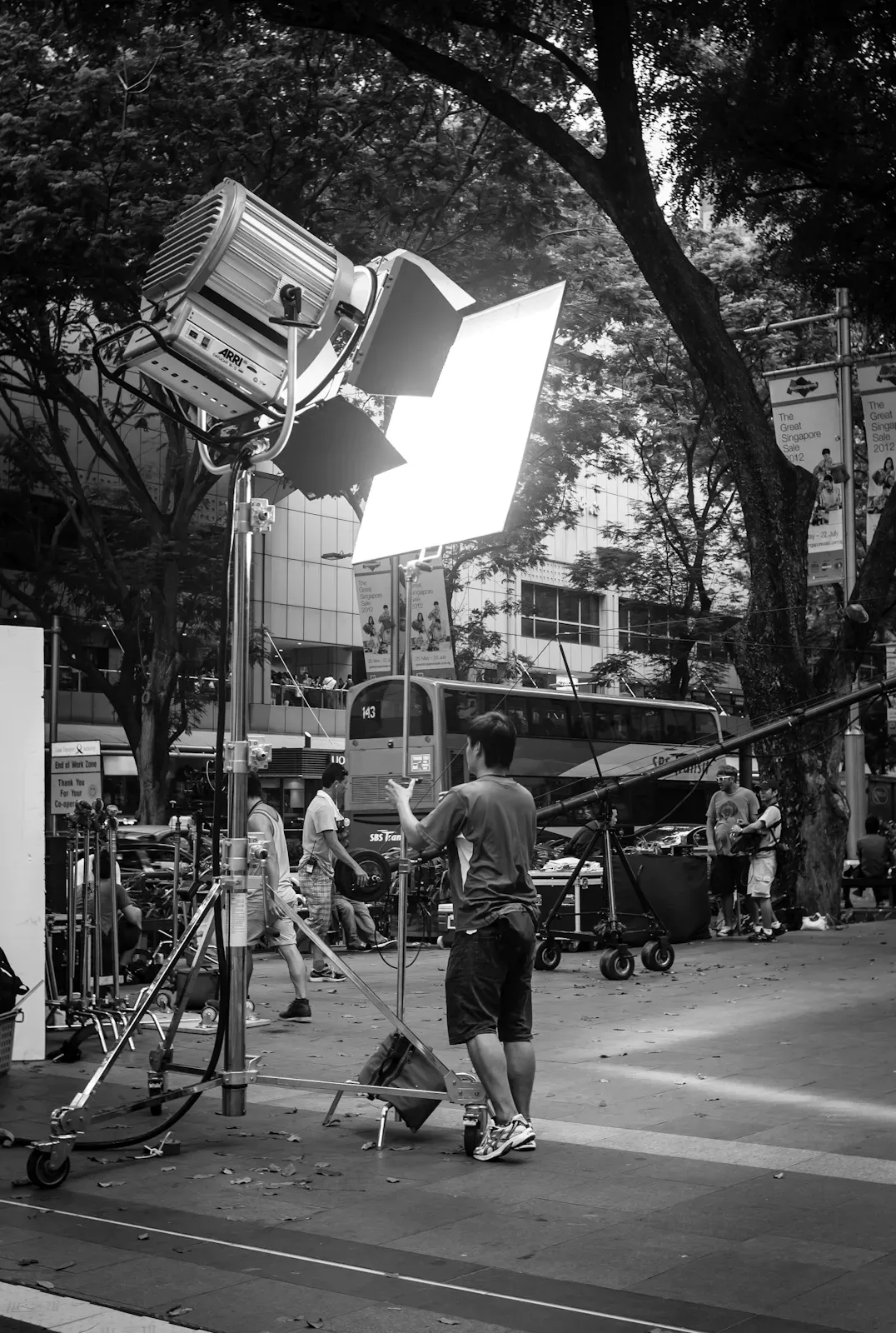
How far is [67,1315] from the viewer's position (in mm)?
4332

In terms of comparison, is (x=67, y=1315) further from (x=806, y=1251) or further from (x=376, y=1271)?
(x=806, y=1251)

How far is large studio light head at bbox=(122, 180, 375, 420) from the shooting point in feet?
19.7

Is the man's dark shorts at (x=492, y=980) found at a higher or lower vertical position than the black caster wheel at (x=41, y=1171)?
higher

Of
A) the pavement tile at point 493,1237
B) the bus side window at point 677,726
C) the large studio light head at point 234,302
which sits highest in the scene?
the large studio light head at point 234,302

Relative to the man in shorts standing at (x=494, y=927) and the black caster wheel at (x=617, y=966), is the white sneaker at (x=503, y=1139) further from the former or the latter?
the black caster wheel at (x=617, y=966)

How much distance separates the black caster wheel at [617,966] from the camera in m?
13.0

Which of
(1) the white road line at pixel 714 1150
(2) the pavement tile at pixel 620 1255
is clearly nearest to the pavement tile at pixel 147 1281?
(2) the pavement tile at pixel 620 1255

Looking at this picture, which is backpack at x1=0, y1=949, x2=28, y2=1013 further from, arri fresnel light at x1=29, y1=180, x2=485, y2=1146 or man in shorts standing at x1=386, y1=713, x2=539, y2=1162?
man in shorts standing at x1=386, y1=713, x2=539, y2=1162

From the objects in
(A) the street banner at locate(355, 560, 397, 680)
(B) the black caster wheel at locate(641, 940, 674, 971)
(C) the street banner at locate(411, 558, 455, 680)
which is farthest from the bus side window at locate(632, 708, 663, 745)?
(B) the black caster wheel at locate(641, 940, 674, 971)

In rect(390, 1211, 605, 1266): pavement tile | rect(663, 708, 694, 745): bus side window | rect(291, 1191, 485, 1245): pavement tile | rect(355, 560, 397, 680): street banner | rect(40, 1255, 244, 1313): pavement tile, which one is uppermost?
rect(355, 560, 397, 680): street banner

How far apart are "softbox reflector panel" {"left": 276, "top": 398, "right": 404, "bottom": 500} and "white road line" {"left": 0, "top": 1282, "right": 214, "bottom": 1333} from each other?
11.9 ft

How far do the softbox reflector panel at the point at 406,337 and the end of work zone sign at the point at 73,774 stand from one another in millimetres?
10962

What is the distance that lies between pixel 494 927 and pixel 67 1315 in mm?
2484

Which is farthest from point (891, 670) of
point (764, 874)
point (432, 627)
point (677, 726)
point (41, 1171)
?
A: point (41, 1171)
